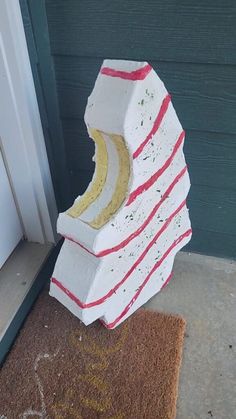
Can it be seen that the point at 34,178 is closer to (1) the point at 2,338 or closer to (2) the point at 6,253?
(2) the point at 6,253

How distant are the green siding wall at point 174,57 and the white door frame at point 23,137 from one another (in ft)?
0.26

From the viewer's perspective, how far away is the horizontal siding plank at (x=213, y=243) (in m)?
1.23

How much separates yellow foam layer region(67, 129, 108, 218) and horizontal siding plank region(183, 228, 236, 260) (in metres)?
0.53

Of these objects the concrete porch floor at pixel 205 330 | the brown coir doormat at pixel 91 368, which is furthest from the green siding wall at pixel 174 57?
the brown coir doormat at pixel 91 368

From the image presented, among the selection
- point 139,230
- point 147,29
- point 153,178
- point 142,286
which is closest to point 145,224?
point 139,230

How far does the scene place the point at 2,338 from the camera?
100cm

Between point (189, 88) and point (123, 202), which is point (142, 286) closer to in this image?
point (123, 202)

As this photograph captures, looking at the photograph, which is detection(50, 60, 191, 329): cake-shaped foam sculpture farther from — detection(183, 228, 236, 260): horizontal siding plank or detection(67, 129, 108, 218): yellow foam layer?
detection(183, 228, 236, 260): horizontal siding plank

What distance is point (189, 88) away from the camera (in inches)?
36.8

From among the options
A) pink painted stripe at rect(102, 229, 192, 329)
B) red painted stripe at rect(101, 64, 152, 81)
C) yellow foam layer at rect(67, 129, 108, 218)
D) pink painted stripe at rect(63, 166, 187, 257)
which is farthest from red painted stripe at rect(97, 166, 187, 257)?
red painted stripe at rect(101, 64, 152, 81)

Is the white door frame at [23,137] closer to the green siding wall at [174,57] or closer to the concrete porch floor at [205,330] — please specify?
the green siding wall at [174,57]

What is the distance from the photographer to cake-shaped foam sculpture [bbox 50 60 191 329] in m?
0.69

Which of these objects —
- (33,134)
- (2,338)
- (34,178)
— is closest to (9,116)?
(33,134)

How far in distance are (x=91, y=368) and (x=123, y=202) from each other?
49cm
